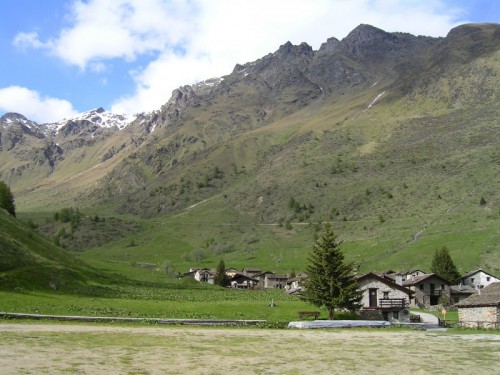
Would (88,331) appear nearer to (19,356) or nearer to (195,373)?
(19,356)

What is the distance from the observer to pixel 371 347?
35.6 metres

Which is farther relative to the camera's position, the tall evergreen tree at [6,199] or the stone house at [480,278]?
the tall evergreen tree at [6,199]

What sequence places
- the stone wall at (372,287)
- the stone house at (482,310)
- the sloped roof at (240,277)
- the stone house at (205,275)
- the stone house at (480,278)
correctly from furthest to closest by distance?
the stone house at (205,275) → the sloped roof at (240,277) → the stone house at (480,278) → the stone wall at (372,287) → the stone house at (482,310)

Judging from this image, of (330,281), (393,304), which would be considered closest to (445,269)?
(393,304)

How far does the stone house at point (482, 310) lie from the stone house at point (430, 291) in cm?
2834

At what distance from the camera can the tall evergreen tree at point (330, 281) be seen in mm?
61172

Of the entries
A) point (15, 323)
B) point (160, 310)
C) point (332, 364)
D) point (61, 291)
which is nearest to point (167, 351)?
point (332, 364)

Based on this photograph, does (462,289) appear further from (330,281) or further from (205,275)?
(205,275)

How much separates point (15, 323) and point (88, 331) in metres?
7.02

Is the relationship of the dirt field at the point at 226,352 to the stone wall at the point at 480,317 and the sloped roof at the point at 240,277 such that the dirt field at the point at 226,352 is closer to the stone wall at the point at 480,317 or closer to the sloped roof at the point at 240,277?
A: the stone wall at the point at 480,317

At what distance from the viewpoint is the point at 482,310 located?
5988 centimetres

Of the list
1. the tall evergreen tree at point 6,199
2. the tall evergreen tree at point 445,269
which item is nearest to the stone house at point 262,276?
the tall evergreen tree at point 445,269

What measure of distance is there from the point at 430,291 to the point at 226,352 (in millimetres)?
70193

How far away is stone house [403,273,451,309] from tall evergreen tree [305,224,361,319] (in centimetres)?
3338
